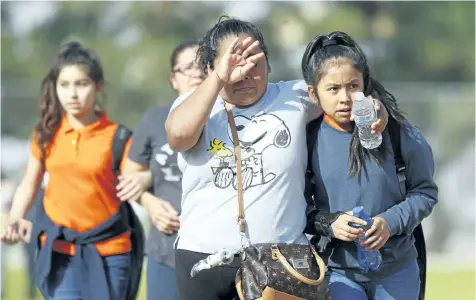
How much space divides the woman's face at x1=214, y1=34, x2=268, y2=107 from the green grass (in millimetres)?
6810

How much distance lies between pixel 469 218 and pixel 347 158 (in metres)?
14.4

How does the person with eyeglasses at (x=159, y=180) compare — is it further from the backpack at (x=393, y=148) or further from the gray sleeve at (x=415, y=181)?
the gray sleeve at (x=415, y=181)

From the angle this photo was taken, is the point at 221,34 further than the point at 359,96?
Yes

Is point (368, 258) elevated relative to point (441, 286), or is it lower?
lower

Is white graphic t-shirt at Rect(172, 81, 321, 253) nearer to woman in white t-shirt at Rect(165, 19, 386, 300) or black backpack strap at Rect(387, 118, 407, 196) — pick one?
woman in white t-shirt at Rect(165, 19, 386, 300)

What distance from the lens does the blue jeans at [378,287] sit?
16.1ft

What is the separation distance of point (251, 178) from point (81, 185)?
221 centimetres

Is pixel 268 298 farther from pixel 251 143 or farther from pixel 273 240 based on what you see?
pixel 251 143

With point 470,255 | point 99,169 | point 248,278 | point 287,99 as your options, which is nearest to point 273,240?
point 248,278

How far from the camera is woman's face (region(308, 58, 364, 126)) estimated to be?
4.88m

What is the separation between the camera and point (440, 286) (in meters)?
13.0

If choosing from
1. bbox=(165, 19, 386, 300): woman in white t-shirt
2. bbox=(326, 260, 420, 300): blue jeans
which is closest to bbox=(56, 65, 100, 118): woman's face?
bbox=(165, 19, 386, 300): woman in white t-shirt

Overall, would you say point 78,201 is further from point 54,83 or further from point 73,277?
point 54,83

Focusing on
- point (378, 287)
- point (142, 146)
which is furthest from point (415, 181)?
point (142, 146)
